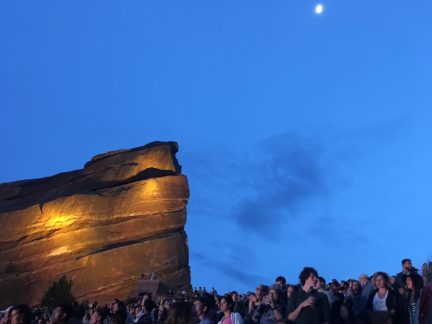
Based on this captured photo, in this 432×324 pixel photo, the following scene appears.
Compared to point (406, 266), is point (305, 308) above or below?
below

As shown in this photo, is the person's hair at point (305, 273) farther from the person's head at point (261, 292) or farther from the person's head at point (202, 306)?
the person's head at point (261, 292)

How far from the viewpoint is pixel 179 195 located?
37156 millimetres

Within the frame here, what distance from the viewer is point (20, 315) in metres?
6.61

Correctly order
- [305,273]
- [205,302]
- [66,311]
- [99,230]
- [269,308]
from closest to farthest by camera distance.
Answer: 1. [66,311]
2. [305,273]
3. [205,302]
4. [269,308]
5. [99,230]

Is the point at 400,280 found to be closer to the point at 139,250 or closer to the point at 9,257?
the point at 139,250

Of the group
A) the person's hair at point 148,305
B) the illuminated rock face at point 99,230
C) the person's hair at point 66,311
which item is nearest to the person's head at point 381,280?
the person's hair at point 148,305

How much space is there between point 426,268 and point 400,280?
0.59m

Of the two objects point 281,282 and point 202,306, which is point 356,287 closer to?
point 281,282

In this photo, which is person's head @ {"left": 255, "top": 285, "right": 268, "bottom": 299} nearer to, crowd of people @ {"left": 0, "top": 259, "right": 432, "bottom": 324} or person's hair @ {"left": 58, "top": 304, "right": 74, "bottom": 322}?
crowd of people @ {"left": 0, "top": 259, "right": 432, "bottom": 324}

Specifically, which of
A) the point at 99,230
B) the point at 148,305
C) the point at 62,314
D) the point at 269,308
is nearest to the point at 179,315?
the point at 62,314

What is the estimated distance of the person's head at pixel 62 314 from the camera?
6658mm

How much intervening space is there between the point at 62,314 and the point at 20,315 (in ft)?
1.67

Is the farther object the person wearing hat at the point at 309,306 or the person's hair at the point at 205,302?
the person's hair at the point at 205,302

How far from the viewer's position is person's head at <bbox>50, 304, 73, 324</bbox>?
262 inches
